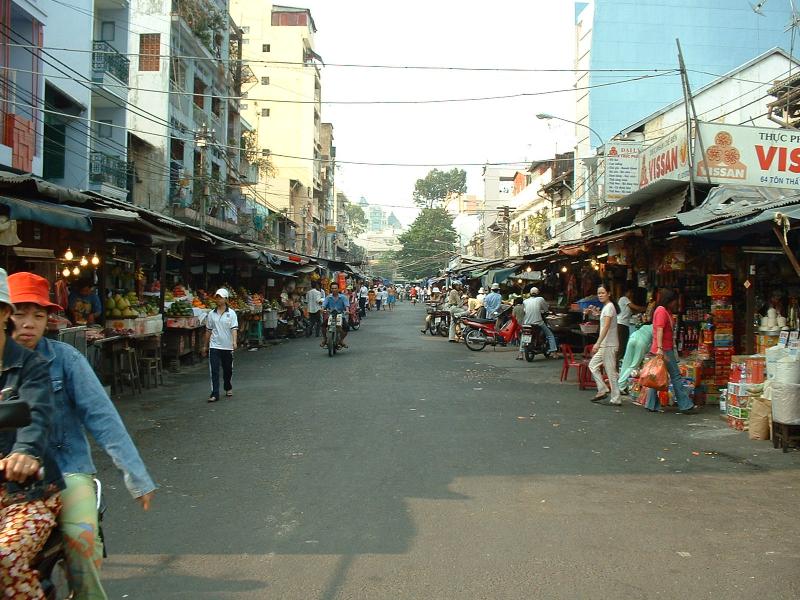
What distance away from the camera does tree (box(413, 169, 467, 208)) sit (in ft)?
312

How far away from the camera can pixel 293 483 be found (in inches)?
247

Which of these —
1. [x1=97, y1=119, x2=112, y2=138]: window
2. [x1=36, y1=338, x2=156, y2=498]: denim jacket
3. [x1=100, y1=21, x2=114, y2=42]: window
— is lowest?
[x1=36, y1=338, x2=156, y2=498]: denim jacket

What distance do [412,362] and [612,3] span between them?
21728 mm

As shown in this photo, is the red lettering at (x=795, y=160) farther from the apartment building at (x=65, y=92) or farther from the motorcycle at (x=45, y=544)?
the apartment building at (x=65, y=92)

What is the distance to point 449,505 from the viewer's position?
5.59 meters

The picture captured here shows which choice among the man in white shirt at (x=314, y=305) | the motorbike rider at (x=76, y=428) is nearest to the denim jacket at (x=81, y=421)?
the motorbike rider at (x=76, y=428)

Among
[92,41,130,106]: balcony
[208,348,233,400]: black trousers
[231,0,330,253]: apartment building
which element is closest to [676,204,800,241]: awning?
[208,348,233,400]: black trousers

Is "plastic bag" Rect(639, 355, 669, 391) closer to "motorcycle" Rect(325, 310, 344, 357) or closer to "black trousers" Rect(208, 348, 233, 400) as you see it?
"black trousers" Rect(208, 348, 233, 400)

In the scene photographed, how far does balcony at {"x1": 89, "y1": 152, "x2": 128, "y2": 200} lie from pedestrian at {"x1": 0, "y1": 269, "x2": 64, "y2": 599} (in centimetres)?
1931

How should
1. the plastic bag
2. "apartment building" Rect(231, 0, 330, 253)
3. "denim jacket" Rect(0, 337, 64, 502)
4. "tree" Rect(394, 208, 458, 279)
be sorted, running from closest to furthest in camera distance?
"denim jacket" Rect(0, 337, 64, 502), the plastic bag, "apartment building" Rect(231, 0, 330, 253), "tree" Rect(394, 208, 458, 279)

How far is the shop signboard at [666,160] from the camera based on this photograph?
14.3 meters

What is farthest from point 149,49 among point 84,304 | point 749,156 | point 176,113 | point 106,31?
point 749,156

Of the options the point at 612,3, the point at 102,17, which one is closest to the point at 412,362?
the point at 102,17

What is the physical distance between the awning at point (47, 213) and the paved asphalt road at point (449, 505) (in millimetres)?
2739
